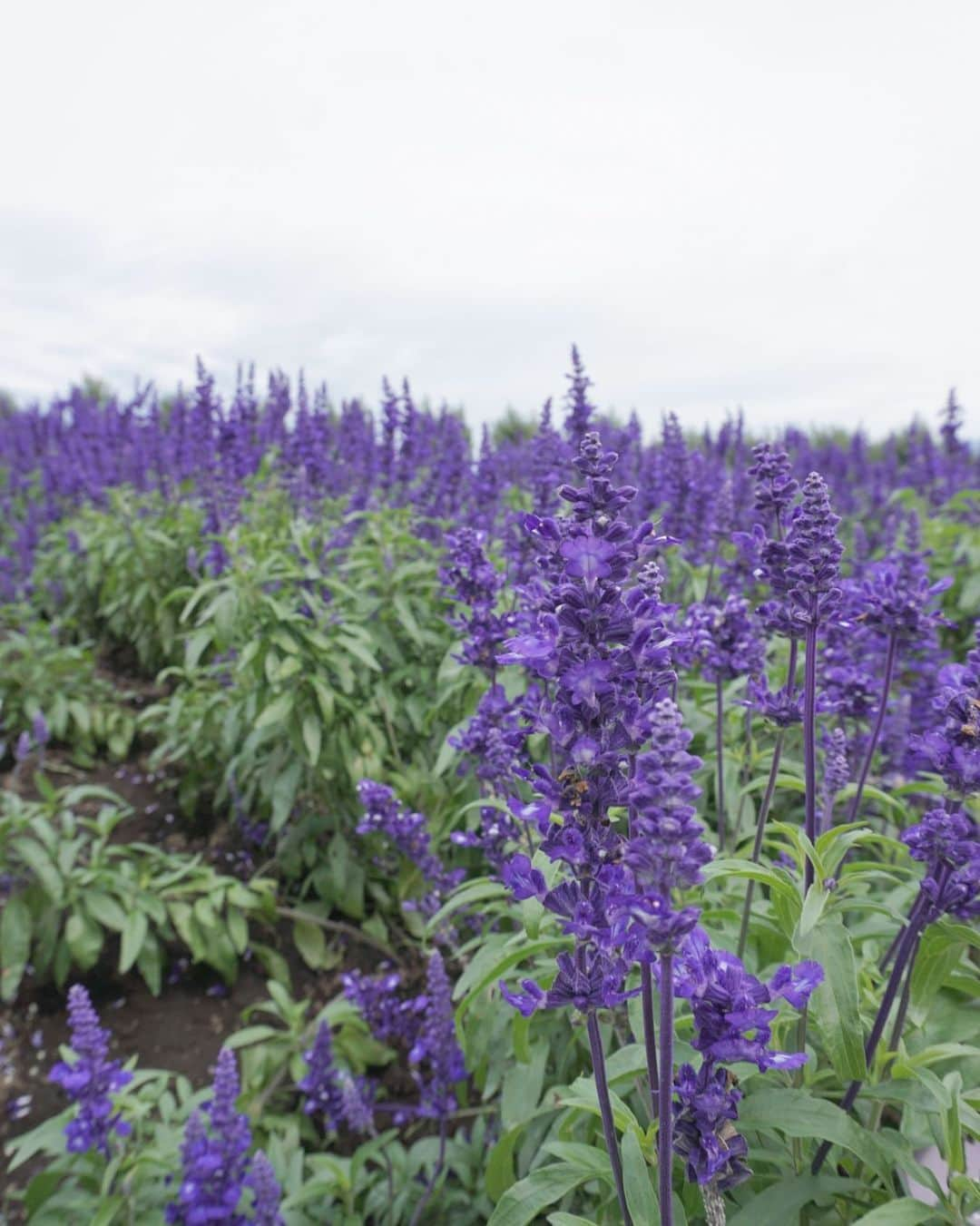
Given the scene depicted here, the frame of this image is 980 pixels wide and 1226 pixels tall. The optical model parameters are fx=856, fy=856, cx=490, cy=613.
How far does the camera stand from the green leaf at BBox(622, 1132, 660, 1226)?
162 cm

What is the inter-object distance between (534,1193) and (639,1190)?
8.5 inches

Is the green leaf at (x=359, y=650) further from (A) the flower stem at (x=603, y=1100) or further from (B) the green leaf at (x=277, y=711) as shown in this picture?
(A) the flower stem at (x=603, y=1100)

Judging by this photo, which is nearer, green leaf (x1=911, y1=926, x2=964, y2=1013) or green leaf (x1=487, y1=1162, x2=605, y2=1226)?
green leaf (x1=487, y1=1162, x2=605, y2=1226)

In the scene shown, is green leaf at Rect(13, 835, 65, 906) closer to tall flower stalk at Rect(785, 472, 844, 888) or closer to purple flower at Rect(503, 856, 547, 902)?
purple flower at Rect(503, 856, 547, 902)

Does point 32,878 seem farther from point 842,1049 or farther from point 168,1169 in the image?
point 842,1049

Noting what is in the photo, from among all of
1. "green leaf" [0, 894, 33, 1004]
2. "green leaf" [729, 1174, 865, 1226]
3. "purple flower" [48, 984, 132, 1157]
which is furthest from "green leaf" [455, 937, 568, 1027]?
"green leaf" [0, 894, 33, 1004]

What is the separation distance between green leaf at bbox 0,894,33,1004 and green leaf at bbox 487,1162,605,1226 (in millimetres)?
3640

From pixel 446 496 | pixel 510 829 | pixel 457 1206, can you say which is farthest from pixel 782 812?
pixel 446 496

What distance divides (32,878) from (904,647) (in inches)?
175

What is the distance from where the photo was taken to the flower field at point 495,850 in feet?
4.99

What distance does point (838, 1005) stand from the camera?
1669mm

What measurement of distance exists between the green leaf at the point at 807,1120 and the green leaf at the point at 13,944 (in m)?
4.00

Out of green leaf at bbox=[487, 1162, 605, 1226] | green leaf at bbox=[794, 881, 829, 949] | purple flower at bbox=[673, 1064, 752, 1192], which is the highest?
green leaf at bbox=[794, 881, 829, 949]

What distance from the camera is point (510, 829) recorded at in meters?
2.79
